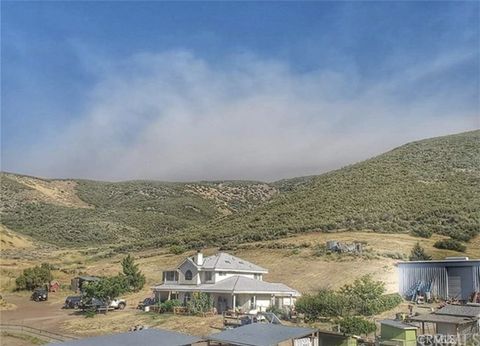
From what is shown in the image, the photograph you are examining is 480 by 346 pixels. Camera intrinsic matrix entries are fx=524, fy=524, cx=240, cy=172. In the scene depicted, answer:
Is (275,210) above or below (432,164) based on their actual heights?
below

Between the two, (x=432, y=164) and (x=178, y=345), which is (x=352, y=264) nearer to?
(x=178, y=345)

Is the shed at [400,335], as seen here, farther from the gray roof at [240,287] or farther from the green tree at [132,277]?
the green tree at [132,277]

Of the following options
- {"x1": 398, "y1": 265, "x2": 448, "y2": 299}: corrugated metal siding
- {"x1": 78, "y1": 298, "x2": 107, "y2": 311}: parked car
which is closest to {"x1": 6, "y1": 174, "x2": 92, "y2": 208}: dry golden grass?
{"x1": 78, "y1": 298, "x2": 107, "y2": 311}: parked car

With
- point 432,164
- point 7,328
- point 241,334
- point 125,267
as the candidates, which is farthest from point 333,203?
point 241,334

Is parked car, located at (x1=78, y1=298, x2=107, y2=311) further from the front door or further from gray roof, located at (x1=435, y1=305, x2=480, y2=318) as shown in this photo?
gray roof, located at (x1=435, y1=305, x2=480, y2=318)

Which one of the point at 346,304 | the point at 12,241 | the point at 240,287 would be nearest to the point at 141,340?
the point at 346,304

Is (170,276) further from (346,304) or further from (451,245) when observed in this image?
(451,245)

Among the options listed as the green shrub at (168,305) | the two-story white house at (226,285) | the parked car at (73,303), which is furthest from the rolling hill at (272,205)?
the green shrub at (168,305)

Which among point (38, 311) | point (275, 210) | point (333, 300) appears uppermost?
point (275, 210)
